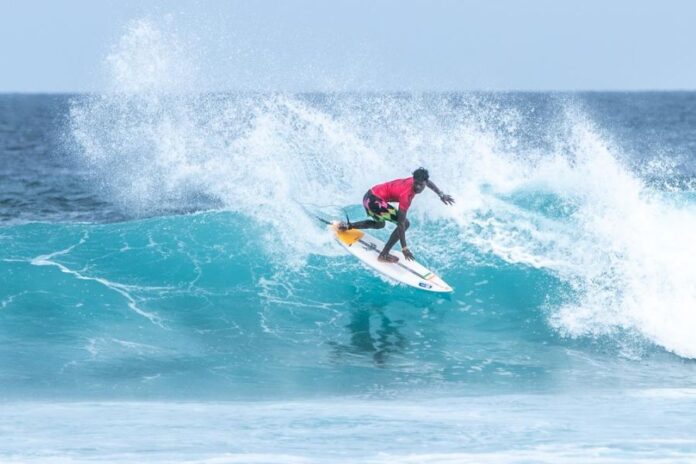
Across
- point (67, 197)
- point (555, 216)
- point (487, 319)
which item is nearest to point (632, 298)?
point (487, 319)

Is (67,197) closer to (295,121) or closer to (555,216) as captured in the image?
(295,121)

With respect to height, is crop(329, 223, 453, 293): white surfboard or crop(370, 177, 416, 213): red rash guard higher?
crop(370, 177, 416, 213): red rash guard

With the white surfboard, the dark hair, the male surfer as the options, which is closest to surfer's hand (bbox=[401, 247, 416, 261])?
the male surfer

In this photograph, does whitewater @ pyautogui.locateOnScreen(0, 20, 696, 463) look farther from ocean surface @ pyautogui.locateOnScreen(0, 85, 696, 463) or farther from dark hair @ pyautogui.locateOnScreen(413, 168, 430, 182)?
dark hair @ pyautogui.locateOnScreen(413, 168, 430, 182)

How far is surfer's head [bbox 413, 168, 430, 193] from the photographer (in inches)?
489

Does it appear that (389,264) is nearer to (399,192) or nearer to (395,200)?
(395,200)

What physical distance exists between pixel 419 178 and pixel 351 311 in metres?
2.39

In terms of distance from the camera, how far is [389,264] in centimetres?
1359

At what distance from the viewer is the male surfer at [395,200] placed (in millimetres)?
12664

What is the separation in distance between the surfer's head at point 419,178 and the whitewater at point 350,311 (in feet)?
6.53

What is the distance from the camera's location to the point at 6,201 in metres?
26.8

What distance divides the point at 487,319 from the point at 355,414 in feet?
13.9

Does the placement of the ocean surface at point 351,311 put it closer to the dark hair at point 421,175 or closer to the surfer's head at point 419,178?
the surfer's head at point 419,178

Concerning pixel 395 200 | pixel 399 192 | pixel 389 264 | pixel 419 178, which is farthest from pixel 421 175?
pixel 389 264
